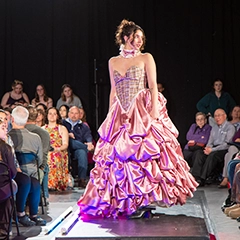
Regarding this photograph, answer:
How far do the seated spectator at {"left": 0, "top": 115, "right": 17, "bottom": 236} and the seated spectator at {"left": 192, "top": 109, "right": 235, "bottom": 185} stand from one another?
3416 millimetres

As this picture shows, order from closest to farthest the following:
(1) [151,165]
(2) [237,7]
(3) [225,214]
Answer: (1) [151,165] < (3) [225,214] < (2) [237,7]

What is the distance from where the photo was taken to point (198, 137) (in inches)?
310

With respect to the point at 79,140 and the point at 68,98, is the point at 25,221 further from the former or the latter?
the point at 68,98

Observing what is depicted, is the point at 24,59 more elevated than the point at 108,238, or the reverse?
the point at 24,59

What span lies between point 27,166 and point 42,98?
3.90 metres

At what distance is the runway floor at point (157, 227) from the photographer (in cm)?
427

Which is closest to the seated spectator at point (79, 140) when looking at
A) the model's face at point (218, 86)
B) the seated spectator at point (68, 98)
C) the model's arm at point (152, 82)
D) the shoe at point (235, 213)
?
the seated spectator at point (68, 98)

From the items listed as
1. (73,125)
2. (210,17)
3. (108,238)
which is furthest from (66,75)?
(108,238)

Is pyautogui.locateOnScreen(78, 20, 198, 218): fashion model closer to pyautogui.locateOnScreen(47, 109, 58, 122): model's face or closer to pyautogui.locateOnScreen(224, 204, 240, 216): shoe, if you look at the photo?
pyautogui.locateOnScreen(224, 204, 240, 216): shoe

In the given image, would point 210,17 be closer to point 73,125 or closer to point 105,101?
point 105,101

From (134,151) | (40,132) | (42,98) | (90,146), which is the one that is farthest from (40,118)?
(134,151)

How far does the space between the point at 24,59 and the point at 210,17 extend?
2990 millimetres

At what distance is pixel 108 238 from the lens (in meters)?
4.23

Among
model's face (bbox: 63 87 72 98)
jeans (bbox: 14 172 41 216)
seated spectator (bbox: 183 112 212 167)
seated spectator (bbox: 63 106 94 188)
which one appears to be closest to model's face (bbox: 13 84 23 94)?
model's face (bbox: 63 87 72 98)
